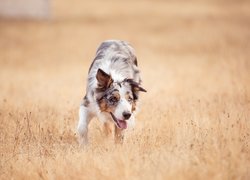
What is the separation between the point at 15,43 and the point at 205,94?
57.8ft

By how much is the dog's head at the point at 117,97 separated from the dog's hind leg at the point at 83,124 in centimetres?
52

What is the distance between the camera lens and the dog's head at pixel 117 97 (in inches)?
322

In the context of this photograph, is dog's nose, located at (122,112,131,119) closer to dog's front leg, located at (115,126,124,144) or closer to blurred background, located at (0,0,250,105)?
dog's front leg, located at (115,126,124,144)

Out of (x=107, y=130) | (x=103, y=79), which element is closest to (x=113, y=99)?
(x=103, y=79)

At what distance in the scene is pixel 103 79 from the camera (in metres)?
8.42

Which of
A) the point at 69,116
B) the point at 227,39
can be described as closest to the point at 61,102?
the point at 69,116

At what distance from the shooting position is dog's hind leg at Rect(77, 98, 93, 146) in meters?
8.90

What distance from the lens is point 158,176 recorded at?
6621 millimetres

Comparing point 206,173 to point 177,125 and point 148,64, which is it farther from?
point 148,64

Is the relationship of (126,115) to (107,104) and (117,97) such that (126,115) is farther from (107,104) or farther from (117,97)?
(107,104)

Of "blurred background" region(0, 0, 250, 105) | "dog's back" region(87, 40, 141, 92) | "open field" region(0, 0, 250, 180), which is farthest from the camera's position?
"blurred background" region(0, 0, 250, 105)

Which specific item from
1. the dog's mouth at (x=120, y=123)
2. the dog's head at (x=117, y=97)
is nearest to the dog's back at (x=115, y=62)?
the dog's head at (x=117, y=97)

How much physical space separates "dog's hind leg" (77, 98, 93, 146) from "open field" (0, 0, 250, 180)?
168 millimetres

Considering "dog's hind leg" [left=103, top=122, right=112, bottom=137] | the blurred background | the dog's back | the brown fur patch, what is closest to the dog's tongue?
the brown fur patch
